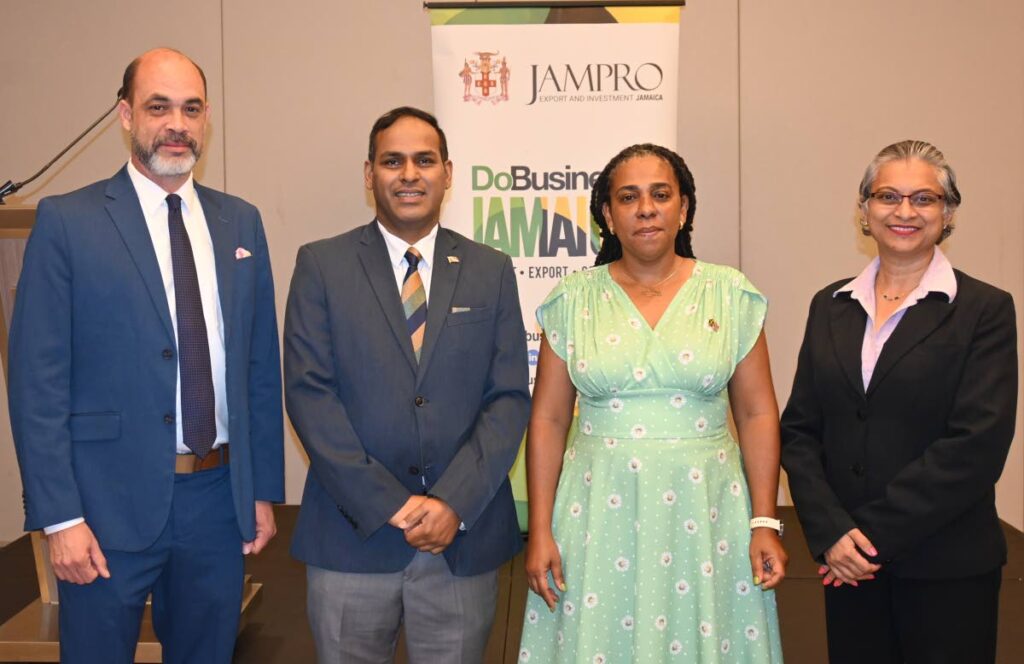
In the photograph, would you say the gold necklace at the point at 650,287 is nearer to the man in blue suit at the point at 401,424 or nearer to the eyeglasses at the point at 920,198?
the man in blue suit at the point at 401,424

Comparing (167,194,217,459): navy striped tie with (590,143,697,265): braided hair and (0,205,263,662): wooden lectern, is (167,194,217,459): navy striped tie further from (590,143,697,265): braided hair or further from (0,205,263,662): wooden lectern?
(0,205,263,662): wooden lectern

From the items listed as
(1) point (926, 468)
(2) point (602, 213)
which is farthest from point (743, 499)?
(2) point (602, 213)

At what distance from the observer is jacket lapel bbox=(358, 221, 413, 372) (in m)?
2.12

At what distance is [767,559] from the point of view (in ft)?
6.87

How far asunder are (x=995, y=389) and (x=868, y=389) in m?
0.25

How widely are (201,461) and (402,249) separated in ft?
2.19

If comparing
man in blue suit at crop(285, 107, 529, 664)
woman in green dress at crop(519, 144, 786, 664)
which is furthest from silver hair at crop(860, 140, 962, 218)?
man in blue suit at crop(285, 107, 529, 664)

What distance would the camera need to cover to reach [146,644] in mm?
3182

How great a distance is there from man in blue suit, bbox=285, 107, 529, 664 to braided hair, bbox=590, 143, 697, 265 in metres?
0.37

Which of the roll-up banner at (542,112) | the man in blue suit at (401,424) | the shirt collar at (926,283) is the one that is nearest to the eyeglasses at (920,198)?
the shirt collar at (926,283)

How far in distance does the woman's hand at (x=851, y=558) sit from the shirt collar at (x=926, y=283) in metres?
0.54

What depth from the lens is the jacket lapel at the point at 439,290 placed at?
6.96ft

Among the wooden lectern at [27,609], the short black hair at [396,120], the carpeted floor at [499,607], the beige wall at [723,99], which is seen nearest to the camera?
the short black hair at [396,120]

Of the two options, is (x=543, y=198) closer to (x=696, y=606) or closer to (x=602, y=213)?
(x=602, y=213)
